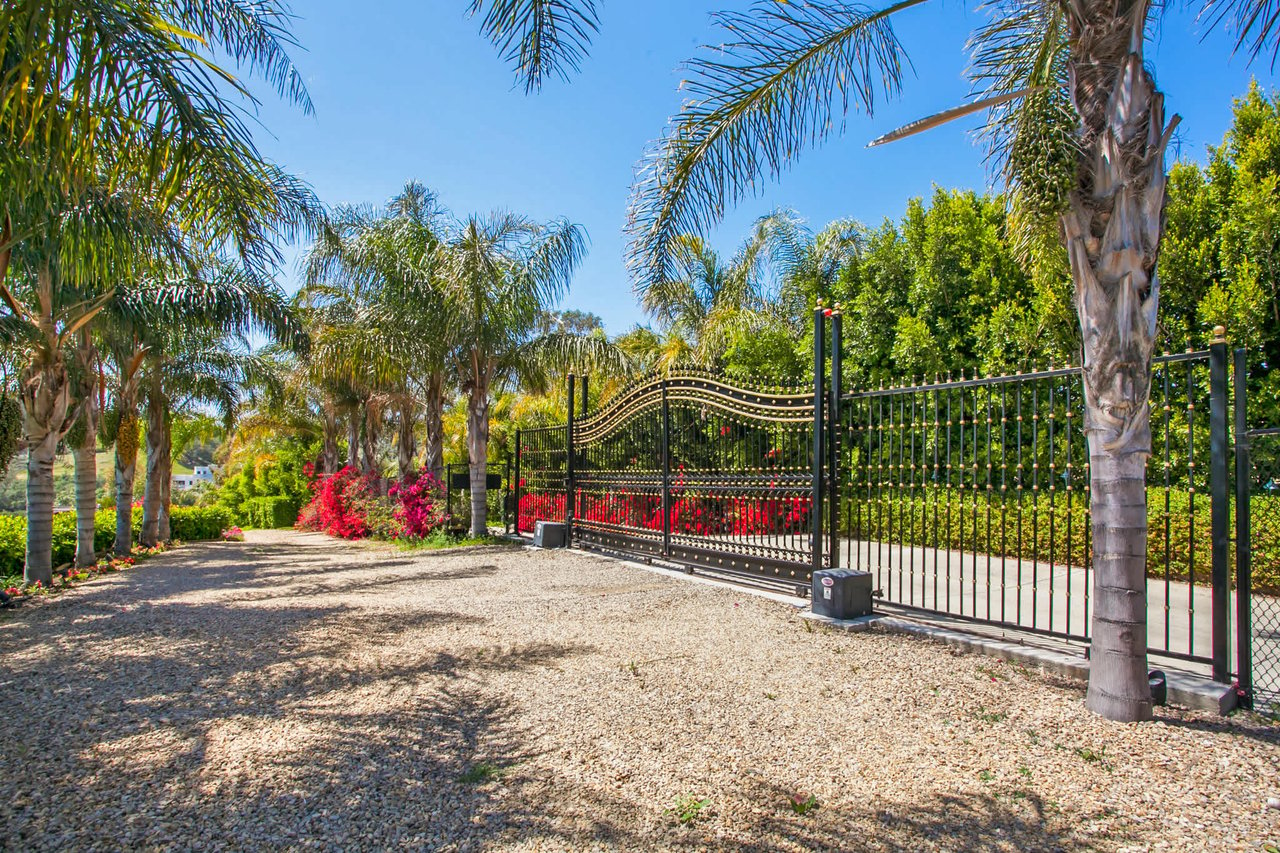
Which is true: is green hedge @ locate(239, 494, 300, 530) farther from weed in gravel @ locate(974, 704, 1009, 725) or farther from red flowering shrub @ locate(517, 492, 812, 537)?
weed in gravel @ locate(974, 704, 1009, 725)

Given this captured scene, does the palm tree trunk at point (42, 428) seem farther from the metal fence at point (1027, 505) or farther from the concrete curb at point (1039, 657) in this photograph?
the metal fence at point (1027, 505)

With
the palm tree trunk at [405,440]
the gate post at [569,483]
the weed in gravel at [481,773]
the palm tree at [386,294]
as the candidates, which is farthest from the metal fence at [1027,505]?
the palm tree trunk at [405,440]

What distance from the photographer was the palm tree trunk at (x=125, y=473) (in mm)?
12984

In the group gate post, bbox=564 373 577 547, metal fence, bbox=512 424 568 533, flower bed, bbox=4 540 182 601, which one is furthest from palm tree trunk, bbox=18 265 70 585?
gate post, bbox=564 373 577 547

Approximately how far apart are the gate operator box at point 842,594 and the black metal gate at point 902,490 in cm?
25

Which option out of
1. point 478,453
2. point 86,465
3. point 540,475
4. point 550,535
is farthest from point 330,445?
point 550,535

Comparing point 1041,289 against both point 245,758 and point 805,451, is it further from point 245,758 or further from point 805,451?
point 245,758

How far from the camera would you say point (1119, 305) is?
3.74 metres

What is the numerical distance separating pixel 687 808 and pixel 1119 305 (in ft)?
10.8

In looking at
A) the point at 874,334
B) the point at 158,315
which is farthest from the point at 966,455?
the point at 158,315

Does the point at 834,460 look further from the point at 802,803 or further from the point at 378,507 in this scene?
the point at 378,507

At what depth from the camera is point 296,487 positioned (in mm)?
30734

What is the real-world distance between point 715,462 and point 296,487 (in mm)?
27053

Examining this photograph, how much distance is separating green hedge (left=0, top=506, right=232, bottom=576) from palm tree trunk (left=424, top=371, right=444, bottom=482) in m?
6.07
